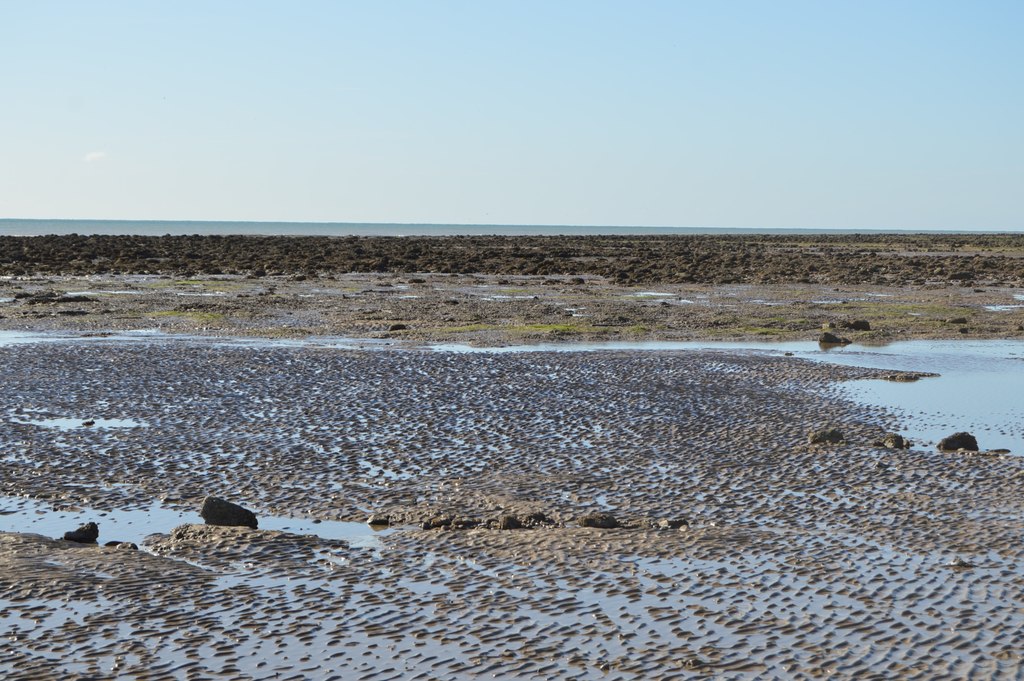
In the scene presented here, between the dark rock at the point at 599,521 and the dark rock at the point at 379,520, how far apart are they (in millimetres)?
2381

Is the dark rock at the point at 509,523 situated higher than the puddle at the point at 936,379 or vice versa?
the puddle at the point at 936,379

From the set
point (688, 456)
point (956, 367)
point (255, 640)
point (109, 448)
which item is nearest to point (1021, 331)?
point (956, 367)

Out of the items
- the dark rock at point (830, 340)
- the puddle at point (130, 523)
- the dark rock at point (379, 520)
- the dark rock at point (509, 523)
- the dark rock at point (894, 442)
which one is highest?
the dark rock at point (830, 340)

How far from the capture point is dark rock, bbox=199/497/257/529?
14.0m

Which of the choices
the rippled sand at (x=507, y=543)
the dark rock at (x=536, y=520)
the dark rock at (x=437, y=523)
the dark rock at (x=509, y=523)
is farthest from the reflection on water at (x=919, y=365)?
the dark rock at (x=509, y=523)

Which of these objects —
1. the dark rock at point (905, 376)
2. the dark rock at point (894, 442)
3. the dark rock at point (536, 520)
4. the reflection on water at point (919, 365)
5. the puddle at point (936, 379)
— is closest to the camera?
the dark rock at point (536, 520)

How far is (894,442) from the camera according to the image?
19.3 m

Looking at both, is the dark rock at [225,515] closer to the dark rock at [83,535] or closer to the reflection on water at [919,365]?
the dark rock at [83,535]

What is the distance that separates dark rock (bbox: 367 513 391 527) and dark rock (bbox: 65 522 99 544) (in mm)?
3216

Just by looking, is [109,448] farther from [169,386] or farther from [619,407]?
[619,407]

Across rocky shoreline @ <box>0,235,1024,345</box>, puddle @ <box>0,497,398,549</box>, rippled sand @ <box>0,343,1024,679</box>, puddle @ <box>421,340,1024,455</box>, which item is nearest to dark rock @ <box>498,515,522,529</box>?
rippled sand @ <box>0,343,1024,679</box>

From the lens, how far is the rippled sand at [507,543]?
1027 cm

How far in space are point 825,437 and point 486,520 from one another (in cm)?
740

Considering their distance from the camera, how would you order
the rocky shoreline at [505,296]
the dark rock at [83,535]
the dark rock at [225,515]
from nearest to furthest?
the dark rock at [83,535]
the dark rock at [225,515]
the rocky shoreline at [505,296]
